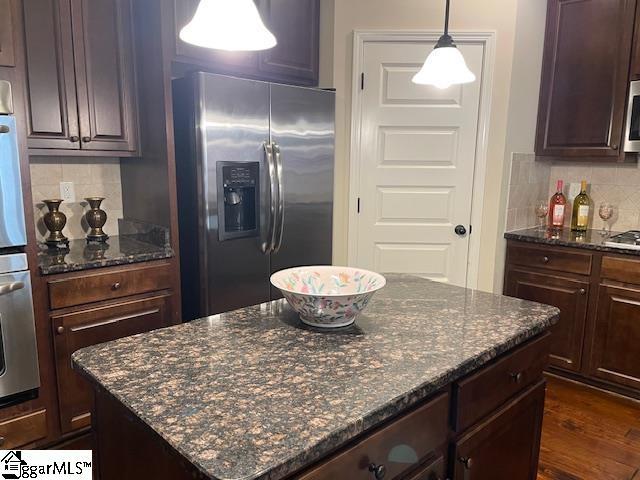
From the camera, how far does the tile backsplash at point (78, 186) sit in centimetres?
257

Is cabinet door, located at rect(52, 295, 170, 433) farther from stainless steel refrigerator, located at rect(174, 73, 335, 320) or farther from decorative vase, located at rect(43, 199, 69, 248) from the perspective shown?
decorative vase, located at rect(43, 199, 69, 248)

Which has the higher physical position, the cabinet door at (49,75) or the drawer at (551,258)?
the cabinet door at (49,75)

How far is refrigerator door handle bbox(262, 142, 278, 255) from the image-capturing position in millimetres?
2631

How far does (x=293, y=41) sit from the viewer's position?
2.95m

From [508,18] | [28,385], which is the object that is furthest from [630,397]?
[28,385]

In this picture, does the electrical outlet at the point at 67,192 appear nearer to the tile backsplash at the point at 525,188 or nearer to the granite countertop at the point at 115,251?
the granite countertop at the point at 115,251

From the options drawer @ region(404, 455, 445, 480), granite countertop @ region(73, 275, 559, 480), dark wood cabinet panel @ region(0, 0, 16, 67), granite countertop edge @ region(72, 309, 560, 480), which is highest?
dark wood cabinet panel @ region(0, 0, 16, 67)

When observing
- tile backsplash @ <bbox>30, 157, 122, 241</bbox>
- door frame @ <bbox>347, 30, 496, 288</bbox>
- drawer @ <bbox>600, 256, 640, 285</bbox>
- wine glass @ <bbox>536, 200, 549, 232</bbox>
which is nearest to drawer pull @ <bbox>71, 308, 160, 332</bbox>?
tile backsplash @ <bbox>30, 157, 122, 241</bbox>

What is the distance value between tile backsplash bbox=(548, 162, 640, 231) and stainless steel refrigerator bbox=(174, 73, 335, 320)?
1.79 metres

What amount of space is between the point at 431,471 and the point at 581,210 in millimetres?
2648

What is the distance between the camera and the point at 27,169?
6.70ft

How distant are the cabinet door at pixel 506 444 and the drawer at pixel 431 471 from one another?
0.06m

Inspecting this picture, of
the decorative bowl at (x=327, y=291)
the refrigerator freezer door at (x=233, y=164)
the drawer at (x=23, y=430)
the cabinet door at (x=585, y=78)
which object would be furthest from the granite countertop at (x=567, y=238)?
the drawer at (x=23, y=430)

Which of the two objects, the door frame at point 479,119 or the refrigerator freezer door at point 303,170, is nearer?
the refrigerator freezer door at point 303,170
